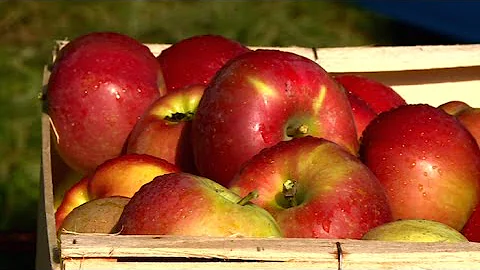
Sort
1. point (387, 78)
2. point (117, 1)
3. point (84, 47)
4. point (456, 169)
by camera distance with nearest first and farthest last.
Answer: point (456, 169)
point (84, 47)
point (387, 78)
point (117, 1)

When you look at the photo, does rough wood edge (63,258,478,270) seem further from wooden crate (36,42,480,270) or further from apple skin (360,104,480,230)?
apple skin (360,104,480,230)

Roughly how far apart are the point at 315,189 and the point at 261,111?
0.22 metres

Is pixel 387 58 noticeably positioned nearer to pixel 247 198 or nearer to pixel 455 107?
pixel 455 107

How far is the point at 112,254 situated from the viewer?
122 cm

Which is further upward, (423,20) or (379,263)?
(379,263)

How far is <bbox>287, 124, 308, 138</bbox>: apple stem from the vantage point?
5.51ft

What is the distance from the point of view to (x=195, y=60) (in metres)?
2.12

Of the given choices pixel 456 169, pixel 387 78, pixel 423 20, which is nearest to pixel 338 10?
pixel 423 20

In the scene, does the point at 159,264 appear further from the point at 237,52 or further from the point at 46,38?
the point at 46,38

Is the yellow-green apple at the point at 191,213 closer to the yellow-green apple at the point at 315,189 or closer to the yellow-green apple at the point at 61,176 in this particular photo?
the yellow-green apple at the point at 315,189

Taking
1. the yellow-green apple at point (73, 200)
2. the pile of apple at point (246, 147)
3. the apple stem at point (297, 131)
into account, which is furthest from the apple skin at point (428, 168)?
the yellow-green apple at point (73, 200)

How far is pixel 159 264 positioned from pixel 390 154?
0.58m

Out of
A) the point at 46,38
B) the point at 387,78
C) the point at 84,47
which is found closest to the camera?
the point at 84,47

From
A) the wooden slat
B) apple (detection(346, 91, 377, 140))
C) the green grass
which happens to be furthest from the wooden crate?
the green grass
